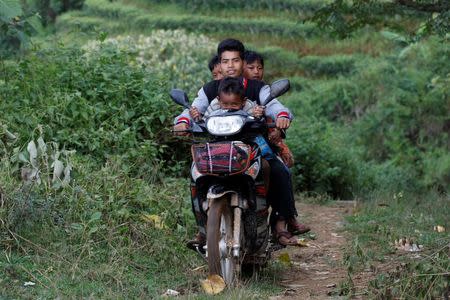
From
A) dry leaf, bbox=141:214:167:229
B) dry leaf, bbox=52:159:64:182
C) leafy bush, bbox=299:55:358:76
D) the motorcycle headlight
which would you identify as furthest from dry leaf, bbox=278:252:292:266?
leafy bush, bbox=299:55:358:76

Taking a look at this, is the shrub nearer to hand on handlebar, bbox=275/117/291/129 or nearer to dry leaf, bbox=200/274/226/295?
hand on handlebar, bbox=275/117/291/129

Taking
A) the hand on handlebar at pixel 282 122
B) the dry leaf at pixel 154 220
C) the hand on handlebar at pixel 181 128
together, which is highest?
the hand on handlebar at pixel 282 122

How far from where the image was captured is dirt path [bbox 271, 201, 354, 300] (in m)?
6.18

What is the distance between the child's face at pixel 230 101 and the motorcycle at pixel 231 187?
8 centimetres

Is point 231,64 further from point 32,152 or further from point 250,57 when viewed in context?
point 32,152

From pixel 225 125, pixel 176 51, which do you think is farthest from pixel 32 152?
pixel 176 51

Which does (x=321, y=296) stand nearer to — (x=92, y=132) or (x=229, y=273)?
(x=229, y=273)

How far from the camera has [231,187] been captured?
5863mm

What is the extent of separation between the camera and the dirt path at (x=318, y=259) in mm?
6180

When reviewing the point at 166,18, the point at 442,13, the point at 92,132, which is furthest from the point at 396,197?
the point at 166,18

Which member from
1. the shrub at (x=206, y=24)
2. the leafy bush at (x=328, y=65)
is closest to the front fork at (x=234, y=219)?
the leafy bush at (x=328, y=65)

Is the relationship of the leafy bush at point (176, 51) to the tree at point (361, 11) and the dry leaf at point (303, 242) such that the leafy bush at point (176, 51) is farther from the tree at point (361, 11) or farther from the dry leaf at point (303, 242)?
the dry leaf at point (303, 242)

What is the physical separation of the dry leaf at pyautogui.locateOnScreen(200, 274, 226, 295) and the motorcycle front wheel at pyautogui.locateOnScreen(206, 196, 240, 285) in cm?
5

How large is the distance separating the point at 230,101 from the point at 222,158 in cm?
62
